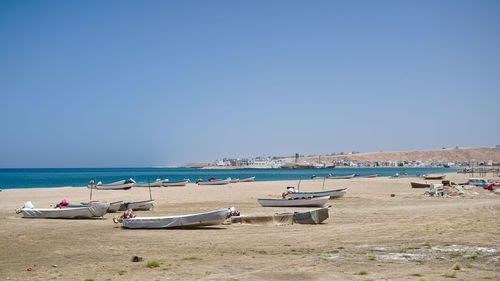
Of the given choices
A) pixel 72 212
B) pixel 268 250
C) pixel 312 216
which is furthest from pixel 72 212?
pixel 268 250

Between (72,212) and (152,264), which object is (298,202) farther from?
(152,264)

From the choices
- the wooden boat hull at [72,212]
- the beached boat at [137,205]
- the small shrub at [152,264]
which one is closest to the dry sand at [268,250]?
the small shrub at [152,264]

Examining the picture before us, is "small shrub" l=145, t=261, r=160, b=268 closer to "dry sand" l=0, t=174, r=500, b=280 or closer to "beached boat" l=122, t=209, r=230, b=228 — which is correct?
"dry sand" l=0, t=174, r=500, b=280

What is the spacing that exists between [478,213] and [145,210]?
1766cm

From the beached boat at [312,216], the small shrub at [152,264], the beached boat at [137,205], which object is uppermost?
the beached boat at [312,216]

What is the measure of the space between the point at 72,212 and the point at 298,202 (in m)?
12.6

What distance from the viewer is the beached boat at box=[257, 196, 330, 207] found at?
84.0ft

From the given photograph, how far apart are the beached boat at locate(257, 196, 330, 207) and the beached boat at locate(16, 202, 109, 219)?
9794 mm

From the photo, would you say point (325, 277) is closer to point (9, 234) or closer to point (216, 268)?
point (216, 268)

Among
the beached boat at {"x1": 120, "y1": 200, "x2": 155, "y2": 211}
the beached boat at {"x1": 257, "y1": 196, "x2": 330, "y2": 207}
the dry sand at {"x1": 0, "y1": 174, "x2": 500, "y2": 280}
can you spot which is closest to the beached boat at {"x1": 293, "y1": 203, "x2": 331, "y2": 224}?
the dry sand at {"x1": 0, "y1": 174, "x2": 500, "y2": 280}

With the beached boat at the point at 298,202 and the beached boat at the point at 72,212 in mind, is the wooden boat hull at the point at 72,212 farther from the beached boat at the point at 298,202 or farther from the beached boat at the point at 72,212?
the beached boat at the point at 298,202

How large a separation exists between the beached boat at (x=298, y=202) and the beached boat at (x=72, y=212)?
9794 millimetres

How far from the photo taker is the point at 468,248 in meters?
11.5

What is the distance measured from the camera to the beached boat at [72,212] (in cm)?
2133
